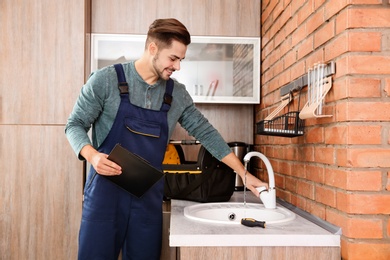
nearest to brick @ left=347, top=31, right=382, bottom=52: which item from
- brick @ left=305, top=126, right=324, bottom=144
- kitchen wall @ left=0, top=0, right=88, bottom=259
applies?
brick @ left=305, top=126, right=324, bottom=144

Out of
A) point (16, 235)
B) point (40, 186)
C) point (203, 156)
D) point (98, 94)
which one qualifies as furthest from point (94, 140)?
point (16, 235)

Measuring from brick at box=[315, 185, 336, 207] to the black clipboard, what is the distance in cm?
60

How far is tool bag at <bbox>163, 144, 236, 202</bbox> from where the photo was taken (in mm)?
2064

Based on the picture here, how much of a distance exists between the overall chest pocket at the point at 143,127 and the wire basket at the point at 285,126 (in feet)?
1.50

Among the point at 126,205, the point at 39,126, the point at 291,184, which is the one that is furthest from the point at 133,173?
the point at 39,126

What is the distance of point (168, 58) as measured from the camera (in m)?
1.74

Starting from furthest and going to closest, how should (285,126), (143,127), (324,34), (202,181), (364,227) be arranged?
(202,181) → (143,127) → (285,126) → (324,34) → (364,227)

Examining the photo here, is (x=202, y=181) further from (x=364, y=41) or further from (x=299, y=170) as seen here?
(x=364, y=41)

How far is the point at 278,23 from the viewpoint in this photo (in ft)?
7.12

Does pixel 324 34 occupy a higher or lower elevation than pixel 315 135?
higher

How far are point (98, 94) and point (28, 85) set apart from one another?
97cm

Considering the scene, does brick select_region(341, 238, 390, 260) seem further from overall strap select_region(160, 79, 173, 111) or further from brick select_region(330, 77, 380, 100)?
overall strap select_region(160, 79, 173, 111)

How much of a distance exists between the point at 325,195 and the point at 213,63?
1.41 meters

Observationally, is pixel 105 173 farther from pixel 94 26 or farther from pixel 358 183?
pixel 94 26
